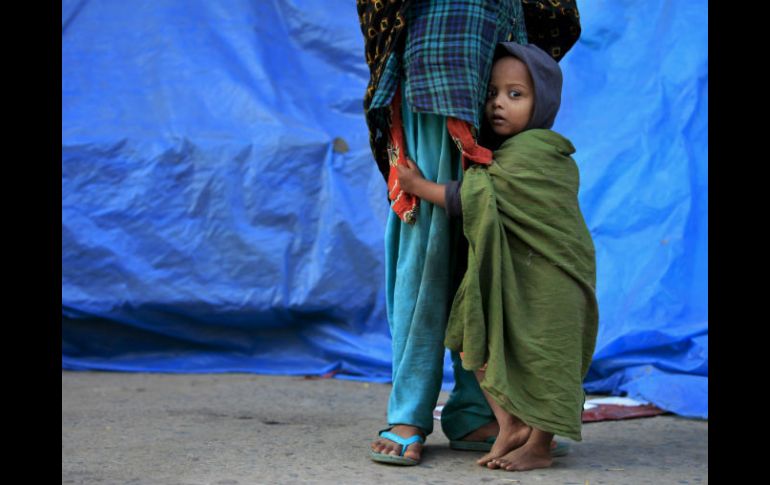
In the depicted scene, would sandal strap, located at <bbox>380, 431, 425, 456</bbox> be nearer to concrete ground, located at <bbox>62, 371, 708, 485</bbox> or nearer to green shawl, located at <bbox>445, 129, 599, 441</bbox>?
concrete ground, located at <bbox>62, 371, 708, 485</bbox>

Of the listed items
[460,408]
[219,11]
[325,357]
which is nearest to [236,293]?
[325,357]

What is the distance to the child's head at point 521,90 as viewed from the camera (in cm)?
247

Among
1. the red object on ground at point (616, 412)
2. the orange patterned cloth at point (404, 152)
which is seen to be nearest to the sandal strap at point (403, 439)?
the orange patterned cloth at point (404, 152)

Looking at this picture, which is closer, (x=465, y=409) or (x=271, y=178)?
(x=465, y=409)

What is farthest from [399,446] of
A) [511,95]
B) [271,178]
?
[271,178]

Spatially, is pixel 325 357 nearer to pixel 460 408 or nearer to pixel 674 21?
pixel 460 408

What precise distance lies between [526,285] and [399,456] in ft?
1.77

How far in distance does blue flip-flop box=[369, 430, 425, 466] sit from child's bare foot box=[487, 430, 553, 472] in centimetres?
20

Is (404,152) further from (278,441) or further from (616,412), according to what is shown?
(616,412)

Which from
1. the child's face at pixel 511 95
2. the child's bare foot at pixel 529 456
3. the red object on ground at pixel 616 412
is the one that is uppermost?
the child's face at pixel 511 95

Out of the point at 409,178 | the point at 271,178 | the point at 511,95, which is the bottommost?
the point at 271,178

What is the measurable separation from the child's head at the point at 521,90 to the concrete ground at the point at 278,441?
88 cm

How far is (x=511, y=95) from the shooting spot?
2523mm

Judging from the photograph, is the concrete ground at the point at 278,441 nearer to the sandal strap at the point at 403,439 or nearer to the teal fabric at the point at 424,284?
the sandal strap at the point at 403,439
